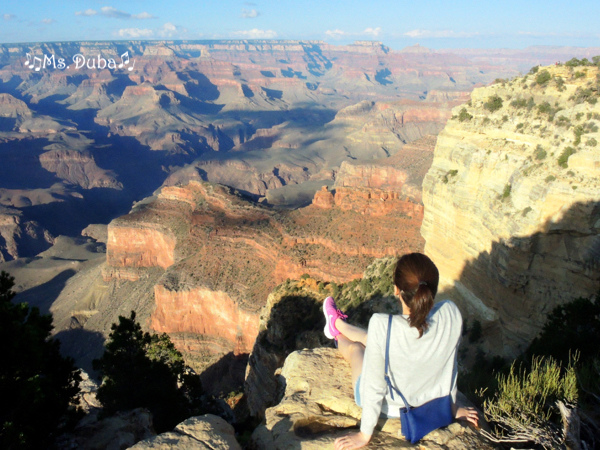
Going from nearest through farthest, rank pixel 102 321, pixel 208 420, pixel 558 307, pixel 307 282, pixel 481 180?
pixel 208 420, pixel 558 307, pixel 481 180, pixel 307 282, pixel 102 321

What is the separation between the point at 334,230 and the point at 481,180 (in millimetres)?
17764

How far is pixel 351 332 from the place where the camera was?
7.96 meters

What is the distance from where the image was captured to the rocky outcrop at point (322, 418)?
6.11 m

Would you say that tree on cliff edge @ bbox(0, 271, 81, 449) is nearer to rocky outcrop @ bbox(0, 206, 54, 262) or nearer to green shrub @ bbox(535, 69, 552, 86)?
green shrub @ bbox(535, 69, 552, 86)

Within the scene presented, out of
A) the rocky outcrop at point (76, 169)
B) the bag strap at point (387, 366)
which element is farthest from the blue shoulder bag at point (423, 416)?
the rocky outcrop at point (76, 169)

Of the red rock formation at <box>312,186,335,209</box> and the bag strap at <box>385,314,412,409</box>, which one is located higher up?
the bag strap at <box>385,314,412,409</box>

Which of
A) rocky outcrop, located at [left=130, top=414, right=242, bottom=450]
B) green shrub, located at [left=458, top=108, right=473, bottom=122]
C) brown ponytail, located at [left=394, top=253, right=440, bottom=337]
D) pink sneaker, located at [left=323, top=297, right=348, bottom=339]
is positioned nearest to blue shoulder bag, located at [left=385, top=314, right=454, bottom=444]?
brown ponytail, located at [left=394, top=253, right=440, bottom=337]

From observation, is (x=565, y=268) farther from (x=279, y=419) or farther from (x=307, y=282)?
(x=307, y=282)

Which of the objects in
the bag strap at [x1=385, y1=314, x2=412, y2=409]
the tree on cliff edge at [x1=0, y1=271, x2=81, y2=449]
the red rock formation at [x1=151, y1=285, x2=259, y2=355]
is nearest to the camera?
the bag strap at [x1=385, y1=314, x2=412, y2=409]

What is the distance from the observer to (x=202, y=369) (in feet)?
110

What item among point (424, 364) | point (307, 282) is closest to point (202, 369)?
point (307, 282)

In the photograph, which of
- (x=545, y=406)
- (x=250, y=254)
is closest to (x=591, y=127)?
(x=545, y=406)

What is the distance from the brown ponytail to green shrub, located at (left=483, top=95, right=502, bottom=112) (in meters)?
14.0

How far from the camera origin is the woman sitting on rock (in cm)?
520
